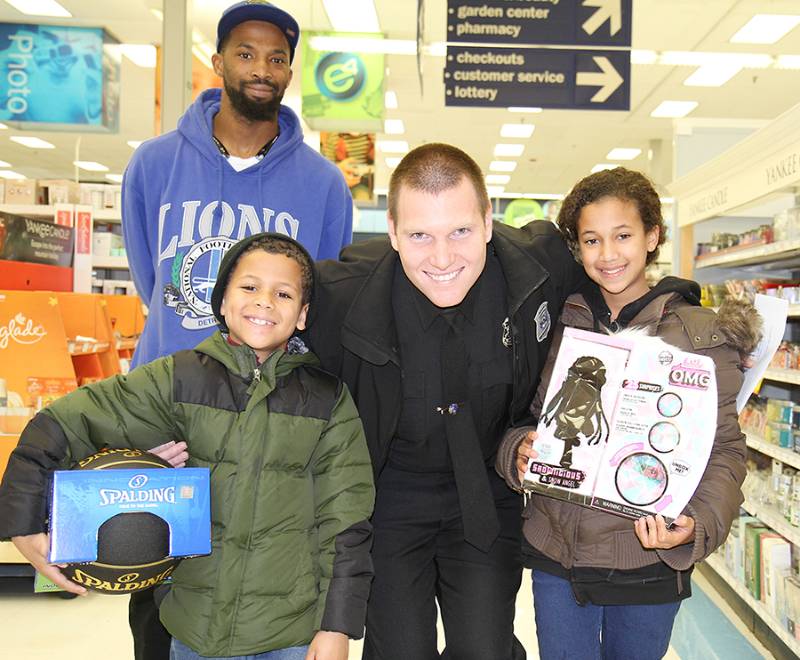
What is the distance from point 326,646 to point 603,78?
4.67 metres

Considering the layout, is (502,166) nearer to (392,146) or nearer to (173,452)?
(392,146)

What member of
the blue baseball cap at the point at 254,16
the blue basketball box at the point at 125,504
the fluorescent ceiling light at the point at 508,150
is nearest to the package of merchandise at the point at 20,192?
the blue baseball cap at the point at 254,16

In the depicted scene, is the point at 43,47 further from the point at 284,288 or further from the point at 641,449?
the point at 641,449

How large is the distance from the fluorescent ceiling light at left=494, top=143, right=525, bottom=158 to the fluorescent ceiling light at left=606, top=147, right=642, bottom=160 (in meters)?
1.71

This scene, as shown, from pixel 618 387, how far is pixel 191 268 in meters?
1.28

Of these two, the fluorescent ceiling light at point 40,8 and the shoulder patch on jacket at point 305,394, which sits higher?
the fluorescent ceiling light at point 40,8

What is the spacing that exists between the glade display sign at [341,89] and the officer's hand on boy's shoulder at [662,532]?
19.8 feet

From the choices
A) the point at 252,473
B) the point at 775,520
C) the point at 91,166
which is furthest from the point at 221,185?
the point at 91,166

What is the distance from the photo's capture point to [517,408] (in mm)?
2211

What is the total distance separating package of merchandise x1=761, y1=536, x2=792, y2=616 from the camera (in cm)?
370

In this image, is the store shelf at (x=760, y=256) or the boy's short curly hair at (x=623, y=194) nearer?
the boy's short curly hair at (x=623, y=194)

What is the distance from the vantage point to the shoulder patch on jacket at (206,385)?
1829 mm

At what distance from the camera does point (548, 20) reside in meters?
5.25

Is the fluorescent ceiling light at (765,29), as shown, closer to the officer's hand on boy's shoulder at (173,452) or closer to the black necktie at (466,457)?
the black necktie at (466,457)
